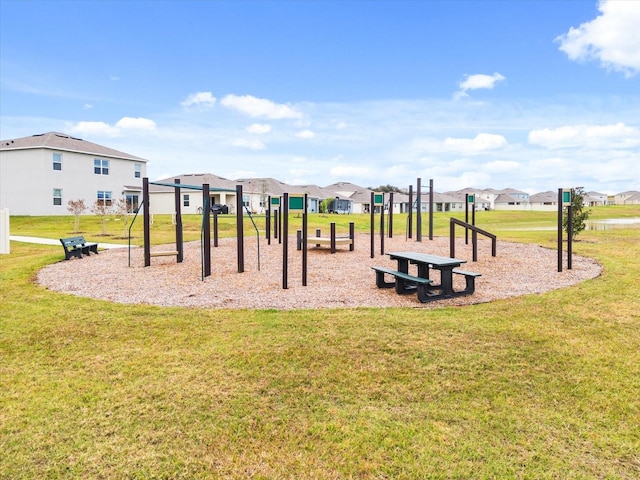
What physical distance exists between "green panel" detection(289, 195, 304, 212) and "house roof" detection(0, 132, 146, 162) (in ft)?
110

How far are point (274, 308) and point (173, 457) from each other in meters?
3.90

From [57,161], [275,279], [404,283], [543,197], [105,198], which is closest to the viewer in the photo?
[404,283]

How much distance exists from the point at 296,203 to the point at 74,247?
8.50 metres

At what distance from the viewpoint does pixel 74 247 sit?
13406 mm

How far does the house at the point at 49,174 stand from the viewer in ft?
114

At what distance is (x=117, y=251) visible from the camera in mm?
15336

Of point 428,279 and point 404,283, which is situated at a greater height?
point 428,279

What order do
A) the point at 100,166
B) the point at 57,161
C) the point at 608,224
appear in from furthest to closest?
1. the point at 100,166
2. the point at 57,161
3. the point at 608,224

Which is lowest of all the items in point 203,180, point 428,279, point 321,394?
point 321,394

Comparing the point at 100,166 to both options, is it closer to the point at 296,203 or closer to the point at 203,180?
the point at 203,180

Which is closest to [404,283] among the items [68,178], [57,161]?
[57,161]

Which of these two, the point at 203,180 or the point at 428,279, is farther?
the point at 203,180

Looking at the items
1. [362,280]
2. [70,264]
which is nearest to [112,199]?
[70,264]

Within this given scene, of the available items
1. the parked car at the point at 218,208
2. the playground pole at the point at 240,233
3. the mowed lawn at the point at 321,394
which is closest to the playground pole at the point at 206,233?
the playground pole at the point at 240,233
